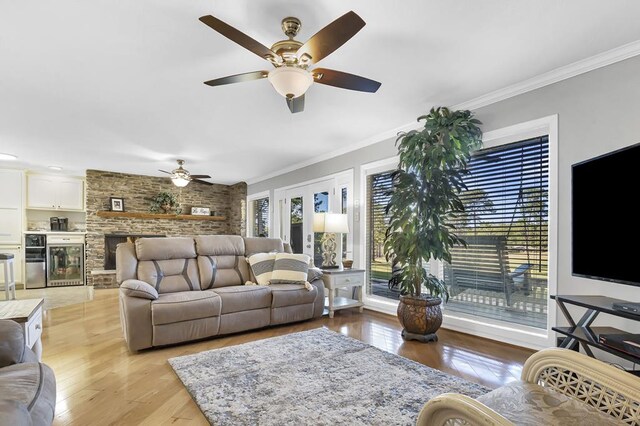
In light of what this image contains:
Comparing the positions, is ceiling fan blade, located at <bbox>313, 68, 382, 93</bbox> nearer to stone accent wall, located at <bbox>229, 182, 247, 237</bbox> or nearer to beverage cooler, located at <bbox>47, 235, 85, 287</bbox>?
stone accent wall, located at <bbox>229, 182, 247, 237</bbox>

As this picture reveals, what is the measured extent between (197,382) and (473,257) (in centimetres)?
285

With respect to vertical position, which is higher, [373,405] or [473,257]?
[473,257]

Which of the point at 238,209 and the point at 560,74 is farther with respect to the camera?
the point at 238,209

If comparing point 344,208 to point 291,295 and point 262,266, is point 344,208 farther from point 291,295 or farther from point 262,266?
point 291,295

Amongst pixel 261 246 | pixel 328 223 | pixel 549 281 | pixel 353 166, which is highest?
pixel 353 166

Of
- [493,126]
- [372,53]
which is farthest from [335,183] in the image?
[372,53]

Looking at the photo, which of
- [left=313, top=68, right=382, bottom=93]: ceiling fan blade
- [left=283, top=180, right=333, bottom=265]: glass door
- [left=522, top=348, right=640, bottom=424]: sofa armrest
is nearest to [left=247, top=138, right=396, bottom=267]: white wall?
[left=283, top=180, right=333, bottom=265]: glass door

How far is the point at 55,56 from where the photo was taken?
8.34 ft

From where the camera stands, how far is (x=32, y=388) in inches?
49.2

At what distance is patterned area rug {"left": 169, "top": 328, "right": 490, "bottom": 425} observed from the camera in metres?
1.92

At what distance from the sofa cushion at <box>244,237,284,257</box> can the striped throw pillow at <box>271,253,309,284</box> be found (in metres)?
0.33

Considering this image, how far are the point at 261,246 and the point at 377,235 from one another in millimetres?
1619

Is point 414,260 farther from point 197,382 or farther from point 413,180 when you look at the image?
point 197,382

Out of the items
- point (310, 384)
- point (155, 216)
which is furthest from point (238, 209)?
point (310, 384)
